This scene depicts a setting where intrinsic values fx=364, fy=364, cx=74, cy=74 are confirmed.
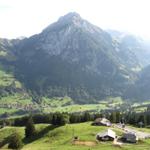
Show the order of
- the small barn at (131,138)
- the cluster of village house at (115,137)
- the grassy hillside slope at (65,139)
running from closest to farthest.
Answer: the grassy hillside slope at (65,139) → the small barn at (131,138) → the cluster of village house at (115,137)

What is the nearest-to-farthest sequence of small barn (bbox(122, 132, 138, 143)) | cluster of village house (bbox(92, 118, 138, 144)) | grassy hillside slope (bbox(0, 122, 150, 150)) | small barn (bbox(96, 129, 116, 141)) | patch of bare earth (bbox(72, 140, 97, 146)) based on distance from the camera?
grassy hillside slope (bbox(0, 122, 150, 150)), patch of bare earth (bbox(72, 140, 97, 146)), small barn (bbox(122, 132, 138, 143)), cluster of village house (bbox(92, 118, 138, 144)), small barn (bbox(96, 129, 116, 141))

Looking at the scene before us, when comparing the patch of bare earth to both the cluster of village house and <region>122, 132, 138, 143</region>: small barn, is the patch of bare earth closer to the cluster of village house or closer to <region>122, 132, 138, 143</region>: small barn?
the cluster of village house

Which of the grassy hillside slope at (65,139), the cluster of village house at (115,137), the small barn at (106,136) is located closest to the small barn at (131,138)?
the cluster of village house at (115,137)

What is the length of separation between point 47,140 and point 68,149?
3561 centimetres

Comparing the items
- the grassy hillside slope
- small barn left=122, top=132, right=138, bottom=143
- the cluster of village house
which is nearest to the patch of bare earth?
the grassy hillside slope

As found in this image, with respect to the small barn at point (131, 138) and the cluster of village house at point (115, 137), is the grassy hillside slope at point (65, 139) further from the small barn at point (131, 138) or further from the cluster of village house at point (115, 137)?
the cluster of village house at point (115, 137)

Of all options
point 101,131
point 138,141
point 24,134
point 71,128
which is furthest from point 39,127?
point 138,141

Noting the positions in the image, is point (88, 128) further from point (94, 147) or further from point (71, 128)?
point (94, 147)

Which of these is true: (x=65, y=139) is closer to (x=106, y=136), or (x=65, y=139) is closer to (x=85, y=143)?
(x=85, y=143)

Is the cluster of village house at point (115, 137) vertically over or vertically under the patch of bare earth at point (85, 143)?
over

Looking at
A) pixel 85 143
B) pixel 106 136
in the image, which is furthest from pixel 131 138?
pixel 85 143

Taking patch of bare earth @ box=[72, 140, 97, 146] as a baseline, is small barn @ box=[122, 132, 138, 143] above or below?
above

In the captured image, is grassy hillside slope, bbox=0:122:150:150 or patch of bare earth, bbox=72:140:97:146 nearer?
grassy hillside slope, bbox=0:122:150:150

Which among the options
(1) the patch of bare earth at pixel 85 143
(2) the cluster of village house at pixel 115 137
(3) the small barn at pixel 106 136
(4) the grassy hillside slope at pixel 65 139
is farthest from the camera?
(3) the small barn at pixel 106 136
